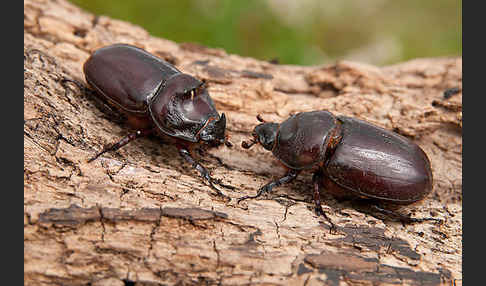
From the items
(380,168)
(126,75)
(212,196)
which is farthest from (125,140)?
(380,168)

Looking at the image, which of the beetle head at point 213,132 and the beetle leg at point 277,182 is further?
the beetle head at point 213,132

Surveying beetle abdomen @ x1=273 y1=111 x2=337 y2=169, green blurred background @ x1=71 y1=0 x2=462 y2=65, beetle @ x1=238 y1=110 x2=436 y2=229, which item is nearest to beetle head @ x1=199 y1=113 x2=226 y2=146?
beetle @ x1=238 y1=110 x2=436 y2=229

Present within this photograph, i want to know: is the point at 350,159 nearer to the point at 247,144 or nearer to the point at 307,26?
the point at 247,144

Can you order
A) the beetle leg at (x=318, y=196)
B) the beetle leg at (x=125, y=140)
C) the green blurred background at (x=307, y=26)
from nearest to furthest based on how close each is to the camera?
1. the beetle leg at (x=318, y=196)
2. the beetle leg at (x=125, y=140)
3. the green blurred background at (x=307, y=26)

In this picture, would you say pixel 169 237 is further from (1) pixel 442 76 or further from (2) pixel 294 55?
(2) pixel 294 55

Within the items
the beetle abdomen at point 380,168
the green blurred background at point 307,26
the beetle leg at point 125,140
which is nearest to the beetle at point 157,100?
the beetle leg at point 125,140

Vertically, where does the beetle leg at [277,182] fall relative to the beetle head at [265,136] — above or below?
below

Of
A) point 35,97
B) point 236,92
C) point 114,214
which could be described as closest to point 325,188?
point 236,92

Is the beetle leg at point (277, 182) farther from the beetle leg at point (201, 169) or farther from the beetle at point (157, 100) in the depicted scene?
the beetle at point (157, 100)
